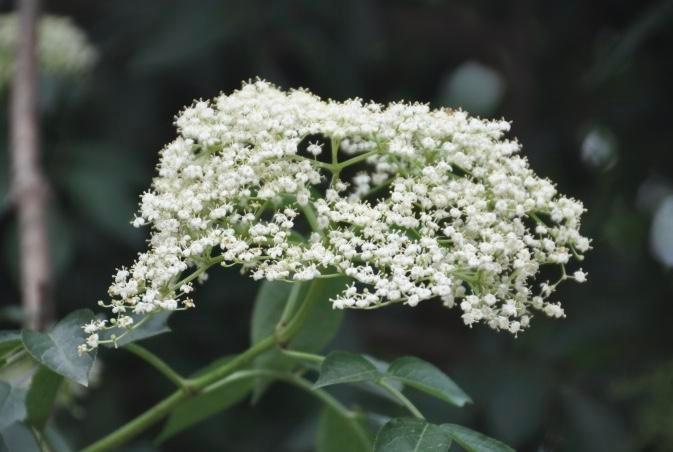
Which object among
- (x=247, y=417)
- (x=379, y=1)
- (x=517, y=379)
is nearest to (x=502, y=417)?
(x=517, y=379)

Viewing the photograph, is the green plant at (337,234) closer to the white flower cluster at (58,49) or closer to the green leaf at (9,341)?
the green leaf at (9,341)

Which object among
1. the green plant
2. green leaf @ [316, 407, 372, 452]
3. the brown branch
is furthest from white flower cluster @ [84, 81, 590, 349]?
the brown branch

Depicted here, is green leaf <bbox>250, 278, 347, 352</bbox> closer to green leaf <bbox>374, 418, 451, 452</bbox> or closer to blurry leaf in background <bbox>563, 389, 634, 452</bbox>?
green leaf <bbox>374, 418, 451, 452</bbox>

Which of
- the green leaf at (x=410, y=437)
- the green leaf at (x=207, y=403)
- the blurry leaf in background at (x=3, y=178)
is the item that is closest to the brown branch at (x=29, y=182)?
the blurry leaf in background at (x=3, y=178)

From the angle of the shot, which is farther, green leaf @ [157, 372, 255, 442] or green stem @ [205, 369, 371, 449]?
green leaf @ [157, 372, 255, 442]

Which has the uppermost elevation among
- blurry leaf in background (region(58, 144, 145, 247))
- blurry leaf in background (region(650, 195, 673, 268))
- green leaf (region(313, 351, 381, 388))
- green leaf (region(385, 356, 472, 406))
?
blurry leaf in background (region(650, 195, 673, 268))

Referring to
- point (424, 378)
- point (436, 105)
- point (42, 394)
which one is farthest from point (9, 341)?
point (436, 105)

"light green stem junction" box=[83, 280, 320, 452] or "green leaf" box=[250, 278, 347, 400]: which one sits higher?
"green leaf" box=[250, 278, 347, 400]
